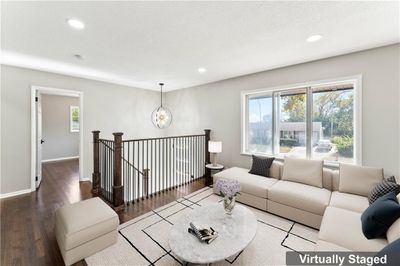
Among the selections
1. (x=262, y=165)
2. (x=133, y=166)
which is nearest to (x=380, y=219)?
(x=262, y=165)

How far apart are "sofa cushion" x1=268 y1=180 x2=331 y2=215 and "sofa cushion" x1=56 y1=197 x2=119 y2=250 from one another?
7.85ft

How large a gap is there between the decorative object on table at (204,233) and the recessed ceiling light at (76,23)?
2.65 m

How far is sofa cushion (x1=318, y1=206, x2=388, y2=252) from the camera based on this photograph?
1.51 m

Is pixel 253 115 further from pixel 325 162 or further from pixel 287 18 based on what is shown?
pixel 287 18

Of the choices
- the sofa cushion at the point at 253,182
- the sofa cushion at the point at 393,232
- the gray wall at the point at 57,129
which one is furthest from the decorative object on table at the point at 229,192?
the gray wall at the point at 57,129

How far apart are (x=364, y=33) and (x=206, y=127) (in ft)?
12.0

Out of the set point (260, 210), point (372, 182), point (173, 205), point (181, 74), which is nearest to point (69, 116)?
point (181, 74)

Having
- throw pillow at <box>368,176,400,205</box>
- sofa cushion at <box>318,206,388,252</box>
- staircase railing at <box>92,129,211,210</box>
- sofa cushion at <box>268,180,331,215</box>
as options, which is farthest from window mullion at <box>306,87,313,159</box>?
staircase railing at <box>92,129,211,210</box>

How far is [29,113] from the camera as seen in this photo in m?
3.66

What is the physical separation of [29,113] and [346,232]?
5692mm

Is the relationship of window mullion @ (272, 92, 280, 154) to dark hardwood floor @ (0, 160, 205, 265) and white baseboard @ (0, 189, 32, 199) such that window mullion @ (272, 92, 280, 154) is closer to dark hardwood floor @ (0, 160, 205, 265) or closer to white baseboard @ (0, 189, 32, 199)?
dark hardwood floor @ (0, 160, 205, 265)

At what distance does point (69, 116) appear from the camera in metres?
6.96

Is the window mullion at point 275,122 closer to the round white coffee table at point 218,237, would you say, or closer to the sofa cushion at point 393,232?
the round white coffee table at point 218,237

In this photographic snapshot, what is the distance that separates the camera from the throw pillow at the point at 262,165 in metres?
3.47
